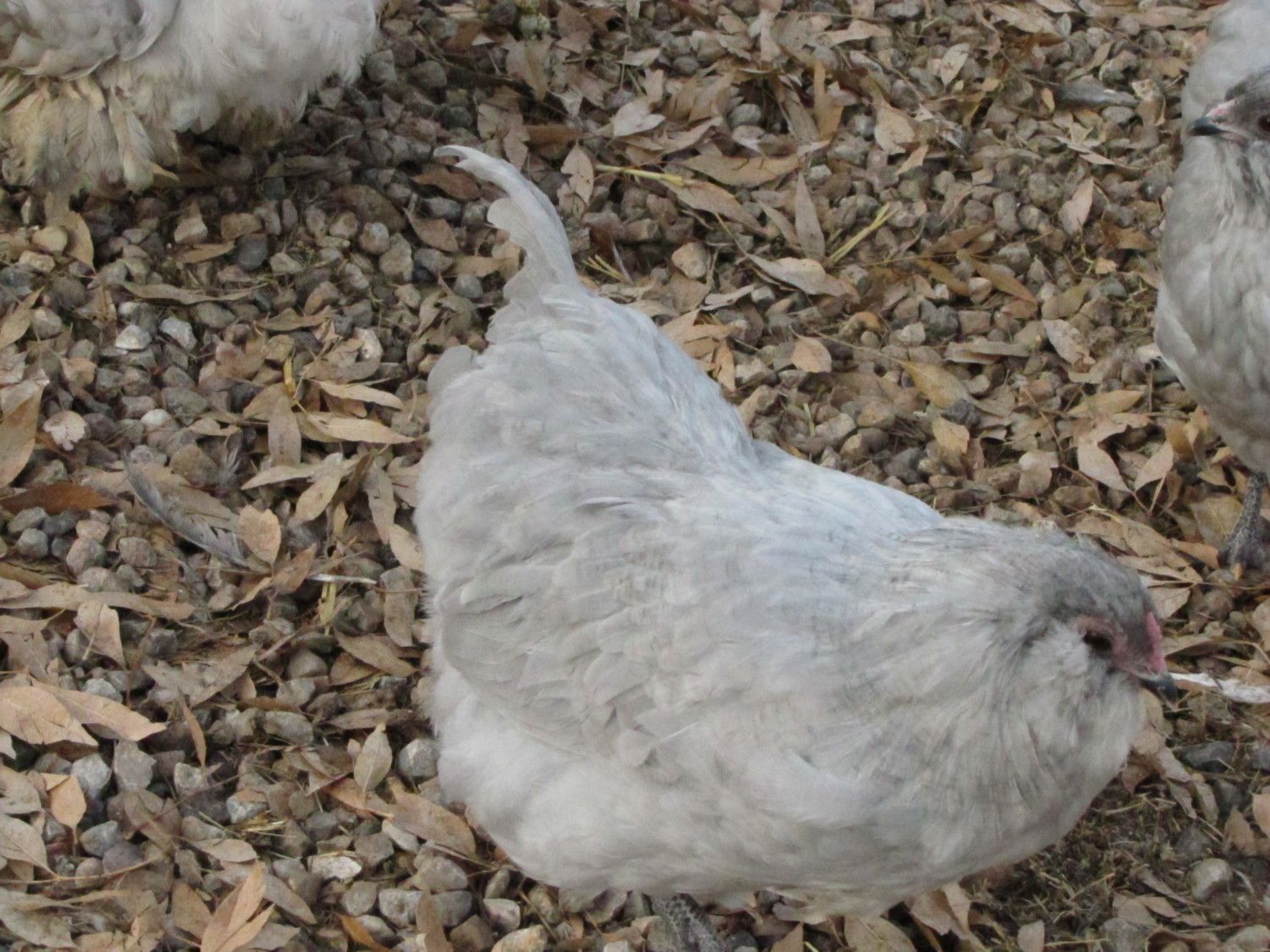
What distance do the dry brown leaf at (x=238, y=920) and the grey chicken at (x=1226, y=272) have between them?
7.60ft

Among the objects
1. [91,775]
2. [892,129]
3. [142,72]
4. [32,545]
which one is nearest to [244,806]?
[91,775]

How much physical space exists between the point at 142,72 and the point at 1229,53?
9.01 feet

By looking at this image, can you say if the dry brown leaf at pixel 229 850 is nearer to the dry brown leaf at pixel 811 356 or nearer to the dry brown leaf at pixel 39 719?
the dry brown leaf at pixel 39 719

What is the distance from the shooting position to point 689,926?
276 centimetres

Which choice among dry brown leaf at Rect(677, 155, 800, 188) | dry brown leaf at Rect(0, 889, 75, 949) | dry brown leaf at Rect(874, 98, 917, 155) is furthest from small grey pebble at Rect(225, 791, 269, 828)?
dry brown leaf at Rect(874, 98, 917, 155)

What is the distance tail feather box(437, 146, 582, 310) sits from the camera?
2830 mm

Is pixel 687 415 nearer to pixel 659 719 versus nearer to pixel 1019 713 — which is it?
pixel 659 719

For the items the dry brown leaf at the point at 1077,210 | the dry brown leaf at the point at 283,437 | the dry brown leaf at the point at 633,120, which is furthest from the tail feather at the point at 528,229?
the dry brown leaf at the point at 1077,210

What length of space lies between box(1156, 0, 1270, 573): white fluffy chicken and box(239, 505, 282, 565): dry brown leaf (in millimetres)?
2138

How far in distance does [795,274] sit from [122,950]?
241 cm

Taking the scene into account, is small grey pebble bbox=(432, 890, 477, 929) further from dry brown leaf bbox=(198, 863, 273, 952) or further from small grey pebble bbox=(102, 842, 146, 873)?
small grey pebble bbox=(102, 842, 146, 873)

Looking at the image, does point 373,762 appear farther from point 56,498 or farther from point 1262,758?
point 1262,758

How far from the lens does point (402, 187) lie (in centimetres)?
400

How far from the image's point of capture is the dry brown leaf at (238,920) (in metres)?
2.64
